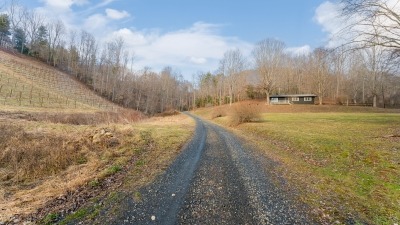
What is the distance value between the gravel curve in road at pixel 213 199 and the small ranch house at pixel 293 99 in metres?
57.5

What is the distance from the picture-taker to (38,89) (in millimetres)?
43406

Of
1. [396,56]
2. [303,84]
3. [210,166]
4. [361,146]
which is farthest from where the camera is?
[303,84]

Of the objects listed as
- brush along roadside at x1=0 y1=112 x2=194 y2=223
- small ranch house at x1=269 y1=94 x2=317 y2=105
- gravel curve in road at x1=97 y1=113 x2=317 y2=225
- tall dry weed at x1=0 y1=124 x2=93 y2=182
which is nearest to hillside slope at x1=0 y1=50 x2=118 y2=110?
tall dry weed at x1=0 y1=124 x2=93 y2=182

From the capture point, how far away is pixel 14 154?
10.5 metres

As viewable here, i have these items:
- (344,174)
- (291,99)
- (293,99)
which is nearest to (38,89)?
(344,174)

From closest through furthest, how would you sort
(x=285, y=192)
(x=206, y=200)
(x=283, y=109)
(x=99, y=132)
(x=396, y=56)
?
(x=206, y=200), (x=285, y=192), (x=396, y=56), (x=99, y=132), (x=283, y=109)

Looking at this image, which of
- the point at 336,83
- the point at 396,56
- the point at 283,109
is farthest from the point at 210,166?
the point at 336,83

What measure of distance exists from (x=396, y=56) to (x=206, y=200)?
14.3 m

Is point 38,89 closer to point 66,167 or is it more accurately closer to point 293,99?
point 66,167

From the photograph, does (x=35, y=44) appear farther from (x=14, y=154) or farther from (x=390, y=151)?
(x=390, y=151)

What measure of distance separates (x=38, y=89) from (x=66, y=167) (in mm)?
42595

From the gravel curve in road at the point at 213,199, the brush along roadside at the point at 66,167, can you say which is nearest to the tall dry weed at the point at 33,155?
the brush along roadside at the point at 66,167

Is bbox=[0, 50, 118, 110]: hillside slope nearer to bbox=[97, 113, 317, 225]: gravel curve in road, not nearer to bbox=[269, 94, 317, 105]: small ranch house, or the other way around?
bbox=[97, 113, 317, 225]: gravel curve in road

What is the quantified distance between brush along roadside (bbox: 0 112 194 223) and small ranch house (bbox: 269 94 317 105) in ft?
176
